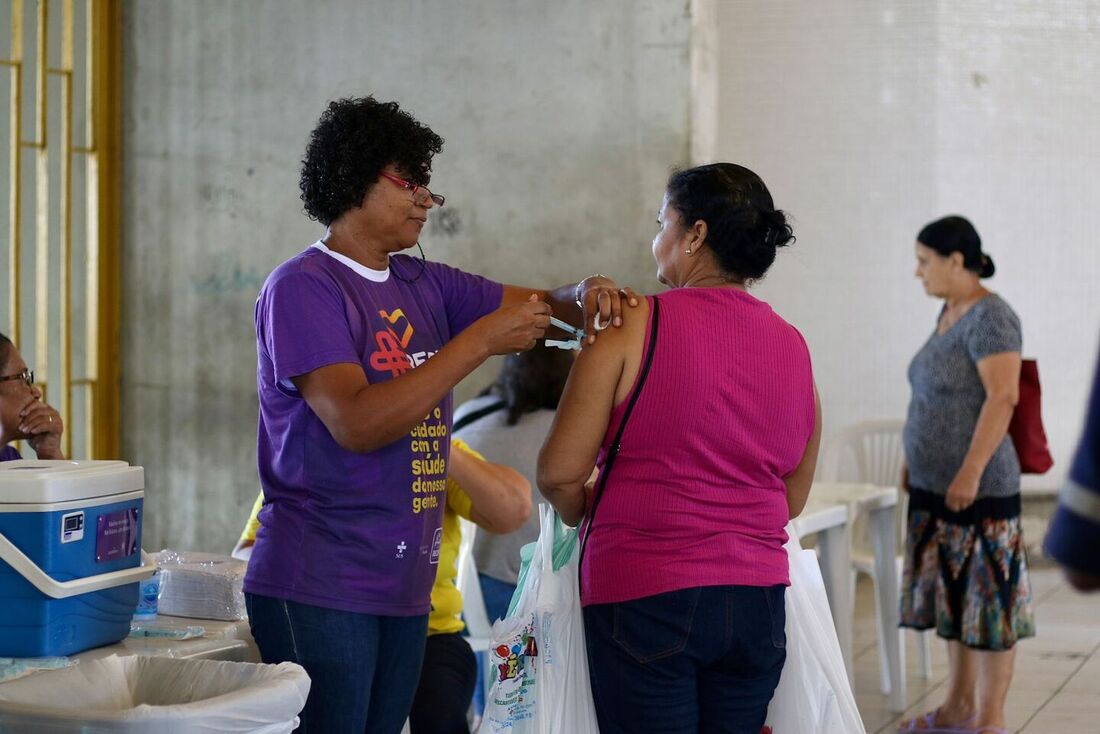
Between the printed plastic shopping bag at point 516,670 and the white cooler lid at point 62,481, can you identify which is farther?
the printed plastic shopping bag at point 516,670

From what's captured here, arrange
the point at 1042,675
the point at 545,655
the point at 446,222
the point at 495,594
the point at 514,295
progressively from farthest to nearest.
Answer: the point at 446,222, the point at 1042,675, the point at 495,594, the point at 514,295, the point at 545,655

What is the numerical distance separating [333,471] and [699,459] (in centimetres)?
55

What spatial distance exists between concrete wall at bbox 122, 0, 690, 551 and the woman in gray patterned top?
1111mm

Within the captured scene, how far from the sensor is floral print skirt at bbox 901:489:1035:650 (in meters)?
3.92

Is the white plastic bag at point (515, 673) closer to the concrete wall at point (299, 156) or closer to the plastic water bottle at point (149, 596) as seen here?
the plastic water bottle at point (149, 596)

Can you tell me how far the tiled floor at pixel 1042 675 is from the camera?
13.7ft

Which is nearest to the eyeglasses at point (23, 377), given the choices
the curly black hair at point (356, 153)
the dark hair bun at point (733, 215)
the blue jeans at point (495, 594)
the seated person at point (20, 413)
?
the seated person at point (20, 413)

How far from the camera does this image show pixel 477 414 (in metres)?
3.57

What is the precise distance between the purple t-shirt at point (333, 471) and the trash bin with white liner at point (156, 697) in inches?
7.9

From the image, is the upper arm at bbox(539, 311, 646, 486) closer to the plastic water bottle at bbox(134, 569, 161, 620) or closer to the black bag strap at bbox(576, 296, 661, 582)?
the black bag strap at bbox(576, 296, 661, 582)

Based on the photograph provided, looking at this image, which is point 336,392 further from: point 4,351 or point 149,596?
point 4,351

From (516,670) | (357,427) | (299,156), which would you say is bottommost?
(516,670)

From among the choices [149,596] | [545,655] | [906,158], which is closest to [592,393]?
[545,655]

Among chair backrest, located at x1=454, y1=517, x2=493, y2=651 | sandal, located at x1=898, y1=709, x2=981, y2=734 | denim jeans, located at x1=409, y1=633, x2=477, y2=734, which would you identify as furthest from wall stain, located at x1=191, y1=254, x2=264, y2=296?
sandal, located at x1=898, y1=709, x2=981, y2=734
